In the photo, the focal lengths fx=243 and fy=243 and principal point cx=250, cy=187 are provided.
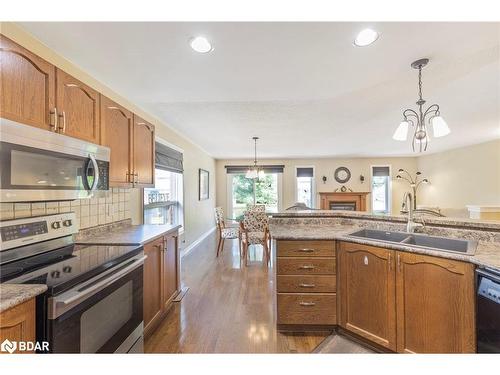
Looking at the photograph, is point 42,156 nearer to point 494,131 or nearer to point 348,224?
point 348,224

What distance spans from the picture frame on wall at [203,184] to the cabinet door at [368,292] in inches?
170

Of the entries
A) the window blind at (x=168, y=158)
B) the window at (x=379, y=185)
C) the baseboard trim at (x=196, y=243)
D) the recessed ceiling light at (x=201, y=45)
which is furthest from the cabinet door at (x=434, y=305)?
the window at (x=379, y=185)

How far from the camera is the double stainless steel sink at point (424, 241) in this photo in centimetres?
173

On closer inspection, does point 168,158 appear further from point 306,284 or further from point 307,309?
point 307,309

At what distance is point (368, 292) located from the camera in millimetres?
1845

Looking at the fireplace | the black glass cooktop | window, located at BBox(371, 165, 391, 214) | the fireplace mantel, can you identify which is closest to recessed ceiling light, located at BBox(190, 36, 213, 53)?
the black glass cooktop

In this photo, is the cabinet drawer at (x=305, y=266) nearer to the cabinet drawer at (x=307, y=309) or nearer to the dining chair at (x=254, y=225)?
the cabinet drawer at (x=307, y=309)

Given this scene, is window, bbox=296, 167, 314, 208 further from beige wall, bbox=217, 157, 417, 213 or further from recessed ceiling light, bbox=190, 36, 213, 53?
recessed ceiling light, bbox=190, 36, 213, 53

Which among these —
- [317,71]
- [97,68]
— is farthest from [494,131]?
[97,68]

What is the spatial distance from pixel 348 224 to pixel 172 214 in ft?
9.59

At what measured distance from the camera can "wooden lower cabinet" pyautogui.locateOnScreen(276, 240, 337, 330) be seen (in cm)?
206

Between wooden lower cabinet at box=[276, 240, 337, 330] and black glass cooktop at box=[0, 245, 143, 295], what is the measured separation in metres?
1.22

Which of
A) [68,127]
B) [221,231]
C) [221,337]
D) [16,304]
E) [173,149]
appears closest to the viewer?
[16,304]

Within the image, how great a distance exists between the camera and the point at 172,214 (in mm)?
4262
